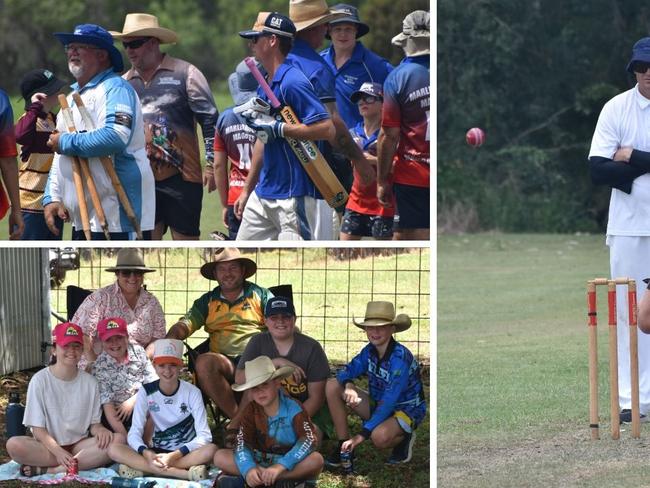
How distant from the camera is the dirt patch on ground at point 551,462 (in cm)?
669

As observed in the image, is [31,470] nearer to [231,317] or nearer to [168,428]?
[168,428]

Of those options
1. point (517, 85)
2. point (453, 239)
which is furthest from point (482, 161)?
point (453, 239)

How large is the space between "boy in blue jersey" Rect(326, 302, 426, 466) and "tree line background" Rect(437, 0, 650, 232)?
17503 millimetres

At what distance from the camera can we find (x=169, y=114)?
28.4ft

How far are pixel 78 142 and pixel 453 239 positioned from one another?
52.6ft

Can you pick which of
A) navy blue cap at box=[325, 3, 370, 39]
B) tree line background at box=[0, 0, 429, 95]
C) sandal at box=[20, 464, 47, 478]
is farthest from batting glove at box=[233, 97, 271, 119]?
tree line background at box=[0, 0, 429, 95]

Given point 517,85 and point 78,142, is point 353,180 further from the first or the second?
point 517,85

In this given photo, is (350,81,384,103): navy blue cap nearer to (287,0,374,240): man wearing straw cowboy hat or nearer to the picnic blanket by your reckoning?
(287,0,374,240): man wearing straw cowboy hat

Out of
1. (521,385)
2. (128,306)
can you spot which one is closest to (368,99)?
(521,385)

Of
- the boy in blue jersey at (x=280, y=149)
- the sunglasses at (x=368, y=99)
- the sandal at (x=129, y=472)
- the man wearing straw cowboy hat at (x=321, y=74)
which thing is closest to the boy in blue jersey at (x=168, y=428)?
the sandal at (x=129, y=472)

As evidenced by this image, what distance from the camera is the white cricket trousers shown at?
8164 millimetres

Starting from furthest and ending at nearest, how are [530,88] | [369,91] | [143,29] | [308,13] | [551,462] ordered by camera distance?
[530,88] < [369,91] < [143,29] < [308,13] < [551,462]

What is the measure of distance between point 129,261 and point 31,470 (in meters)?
1.23

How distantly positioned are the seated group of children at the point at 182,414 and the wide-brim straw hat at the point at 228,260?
1.88ft
